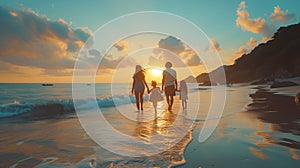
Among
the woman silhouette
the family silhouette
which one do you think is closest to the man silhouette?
the family silhouette

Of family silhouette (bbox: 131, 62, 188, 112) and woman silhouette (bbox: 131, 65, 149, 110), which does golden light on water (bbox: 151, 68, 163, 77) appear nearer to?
family silhouette (bbox: 131, 62, 188, 112)

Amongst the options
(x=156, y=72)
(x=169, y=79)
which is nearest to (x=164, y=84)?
(x=169, y=79)

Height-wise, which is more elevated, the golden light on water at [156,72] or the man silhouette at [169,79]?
the golden light on water at [156,72]

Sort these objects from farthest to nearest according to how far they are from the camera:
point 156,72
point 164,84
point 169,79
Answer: point 156,72 < point 164,84 < point 169,79

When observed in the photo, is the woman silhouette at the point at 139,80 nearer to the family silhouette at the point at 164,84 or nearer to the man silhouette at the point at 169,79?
the family silhouette at the point at 164,84

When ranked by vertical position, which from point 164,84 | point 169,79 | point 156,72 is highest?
point 156,72

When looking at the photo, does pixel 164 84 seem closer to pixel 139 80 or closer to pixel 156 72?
pixel 156 72

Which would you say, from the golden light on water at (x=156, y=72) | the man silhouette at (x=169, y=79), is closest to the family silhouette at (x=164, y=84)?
the man silhouette at (x=169, y=79)

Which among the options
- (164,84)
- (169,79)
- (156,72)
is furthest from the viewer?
(156,72)

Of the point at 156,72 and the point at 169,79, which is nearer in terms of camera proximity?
the point at 169,79

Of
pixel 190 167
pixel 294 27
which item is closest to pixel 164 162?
pixel 190 167

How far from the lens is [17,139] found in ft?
15.9

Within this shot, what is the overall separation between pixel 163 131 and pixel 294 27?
8112cm

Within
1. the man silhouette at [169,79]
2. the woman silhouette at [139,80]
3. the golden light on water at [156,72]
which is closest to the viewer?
the man silhouette at [169,79]
